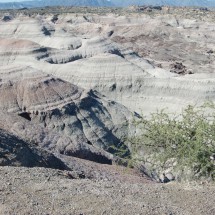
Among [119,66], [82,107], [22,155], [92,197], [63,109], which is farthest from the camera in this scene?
[119,66]

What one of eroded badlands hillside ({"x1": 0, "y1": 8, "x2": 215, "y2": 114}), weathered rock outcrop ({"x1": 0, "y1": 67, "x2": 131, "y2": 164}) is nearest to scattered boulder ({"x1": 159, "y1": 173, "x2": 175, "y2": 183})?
weathered rock outcrop ({"x1": 0, "y1": 67, "x2": 131, "y2": 164})

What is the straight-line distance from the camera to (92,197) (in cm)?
1210

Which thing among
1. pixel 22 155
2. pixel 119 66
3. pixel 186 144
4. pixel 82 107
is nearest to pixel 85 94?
pixel 82 107

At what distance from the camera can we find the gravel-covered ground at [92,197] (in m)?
11.3

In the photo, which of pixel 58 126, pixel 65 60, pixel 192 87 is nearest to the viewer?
pixel 58 126

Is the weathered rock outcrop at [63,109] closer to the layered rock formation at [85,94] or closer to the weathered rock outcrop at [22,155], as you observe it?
the layered rock formation at [85,94]

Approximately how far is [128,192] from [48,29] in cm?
7187

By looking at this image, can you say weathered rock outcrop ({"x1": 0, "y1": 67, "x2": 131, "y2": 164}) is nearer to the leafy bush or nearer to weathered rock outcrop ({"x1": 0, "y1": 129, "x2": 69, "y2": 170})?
weathered rock outcrop ({"x1": 0, "y1": 129, "x2": 69, "y2": 170})

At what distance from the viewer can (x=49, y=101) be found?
32688mm

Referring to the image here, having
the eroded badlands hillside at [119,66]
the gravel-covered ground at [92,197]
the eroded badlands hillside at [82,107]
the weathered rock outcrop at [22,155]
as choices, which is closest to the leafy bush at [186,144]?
the gravel-covered ground at [92,197]

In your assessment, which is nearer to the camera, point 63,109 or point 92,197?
point 92,197

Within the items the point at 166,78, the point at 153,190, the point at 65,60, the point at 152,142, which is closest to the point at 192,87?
the point at 166,78

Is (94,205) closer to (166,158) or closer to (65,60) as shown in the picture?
(166,158)

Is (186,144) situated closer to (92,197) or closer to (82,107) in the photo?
(92,197)
